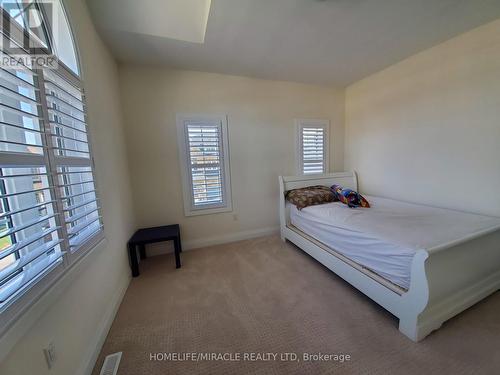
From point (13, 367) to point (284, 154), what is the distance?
126 inches

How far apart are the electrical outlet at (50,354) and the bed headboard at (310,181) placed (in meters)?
2.54

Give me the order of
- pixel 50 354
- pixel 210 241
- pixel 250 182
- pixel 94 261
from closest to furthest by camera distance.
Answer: pixel 50 354, pixel 94 261, pixel 210 241, pixel 250 182

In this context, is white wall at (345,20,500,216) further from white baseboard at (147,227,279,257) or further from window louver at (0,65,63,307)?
window louver at (0,65,63,307)

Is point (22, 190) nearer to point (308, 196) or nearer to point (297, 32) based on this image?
point (297, 32)

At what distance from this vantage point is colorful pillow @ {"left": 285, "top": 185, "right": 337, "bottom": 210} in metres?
2.64

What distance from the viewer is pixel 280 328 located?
1.48 metres

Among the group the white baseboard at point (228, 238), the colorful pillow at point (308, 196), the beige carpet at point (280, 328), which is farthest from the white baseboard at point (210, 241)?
the colorful pillow at point (308, 196)

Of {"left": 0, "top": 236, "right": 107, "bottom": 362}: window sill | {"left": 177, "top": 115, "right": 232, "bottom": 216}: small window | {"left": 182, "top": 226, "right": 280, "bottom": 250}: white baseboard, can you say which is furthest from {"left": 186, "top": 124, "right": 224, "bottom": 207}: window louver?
{"left": 0, "top": 236, "right": 107, "bottom": 362}: window sill

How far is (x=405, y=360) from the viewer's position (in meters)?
1.21

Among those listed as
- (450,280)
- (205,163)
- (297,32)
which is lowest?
(450,280)

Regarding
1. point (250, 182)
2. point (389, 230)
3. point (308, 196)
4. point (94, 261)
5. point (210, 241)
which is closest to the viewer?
point (94, 261)

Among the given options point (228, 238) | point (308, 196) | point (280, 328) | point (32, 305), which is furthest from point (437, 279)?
point (228, 238)

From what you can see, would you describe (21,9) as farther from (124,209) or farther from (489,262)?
(489,262)

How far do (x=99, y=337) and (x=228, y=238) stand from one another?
1871mm
